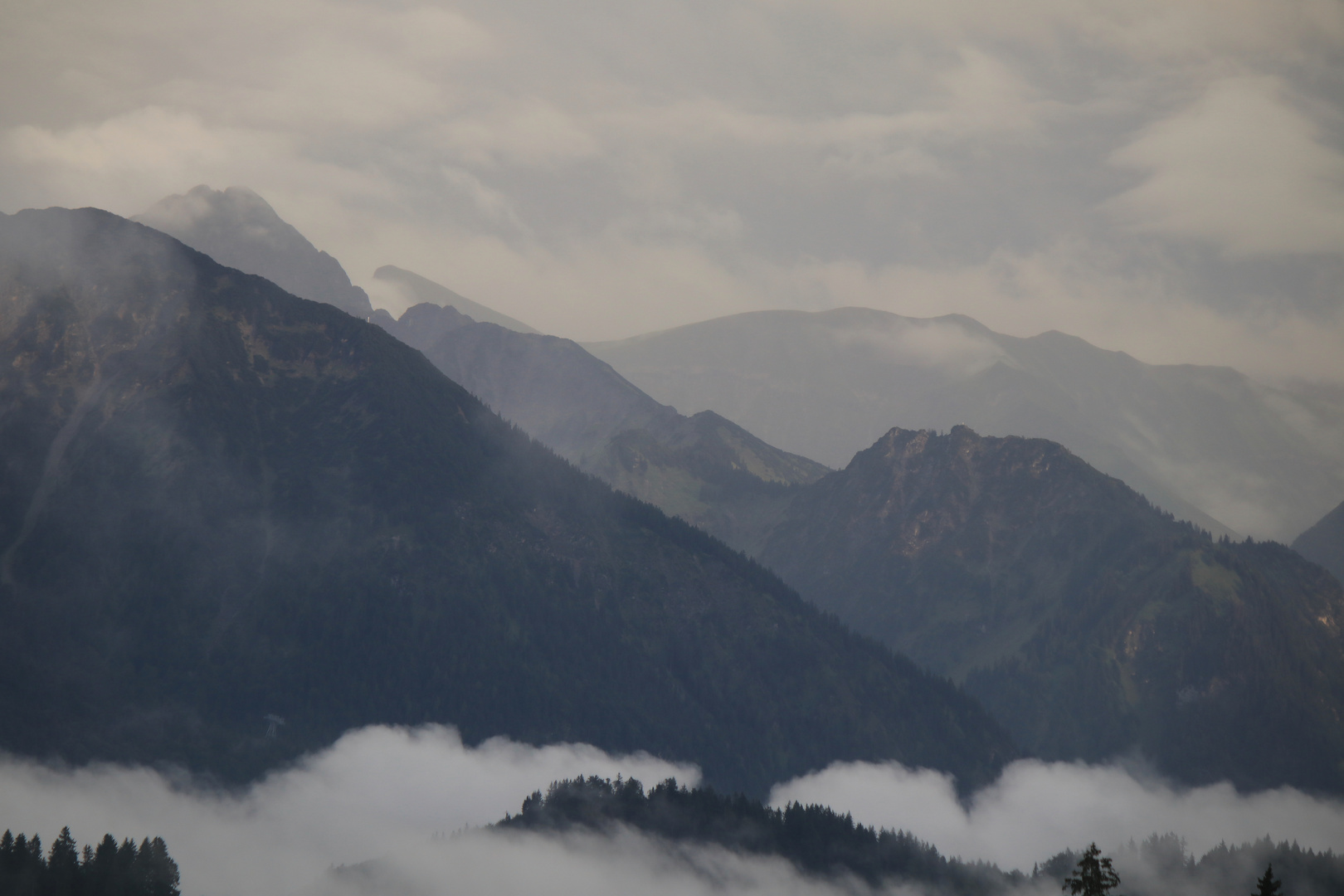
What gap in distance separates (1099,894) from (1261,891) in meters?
13.2

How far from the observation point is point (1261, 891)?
11462 centimetres

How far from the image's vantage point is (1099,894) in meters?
115
